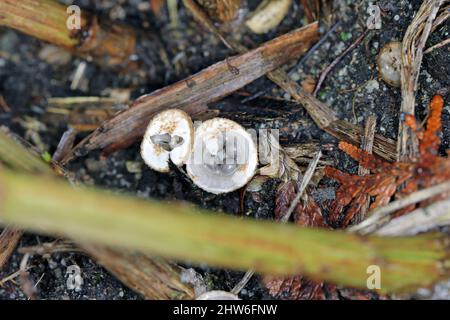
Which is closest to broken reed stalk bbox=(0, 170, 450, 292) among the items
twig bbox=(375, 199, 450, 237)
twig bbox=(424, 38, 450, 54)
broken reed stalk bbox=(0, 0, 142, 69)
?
twig bbox=(375, 199, 450, 237)

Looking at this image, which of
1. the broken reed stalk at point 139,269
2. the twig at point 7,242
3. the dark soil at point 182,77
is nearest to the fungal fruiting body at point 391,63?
the dark soil at point 182,77

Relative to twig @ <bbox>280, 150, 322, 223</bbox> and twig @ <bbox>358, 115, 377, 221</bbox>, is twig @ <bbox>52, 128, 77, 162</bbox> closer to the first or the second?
twig @ <bbox>280, 150, 322, 223</bbox>

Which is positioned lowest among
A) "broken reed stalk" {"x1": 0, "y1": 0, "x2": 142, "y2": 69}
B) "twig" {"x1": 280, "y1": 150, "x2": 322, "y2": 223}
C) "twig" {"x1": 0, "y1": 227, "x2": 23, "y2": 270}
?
"twig" {"x1": 0, "y1": 227, "x2": 23, "y2": 270}

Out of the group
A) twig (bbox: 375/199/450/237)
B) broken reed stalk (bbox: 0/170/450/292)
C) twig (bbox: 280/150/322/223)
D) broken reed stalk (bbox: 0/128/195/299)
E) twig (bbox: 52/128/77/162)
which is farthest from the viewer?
twig (bbox: 52/128/77/162)

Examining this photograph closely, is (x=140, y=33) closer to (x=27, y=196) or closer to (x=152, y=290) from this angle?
(x=152, y=290)

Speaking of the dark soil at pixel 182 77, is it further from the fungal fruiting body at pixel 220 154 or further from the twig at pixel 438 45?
the fungal fruiting body at pixel 220 154

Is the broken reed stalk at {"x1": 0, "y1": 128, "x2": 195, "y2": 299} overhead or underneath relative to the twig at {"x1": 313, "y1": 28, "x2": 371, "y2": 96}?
underneath
